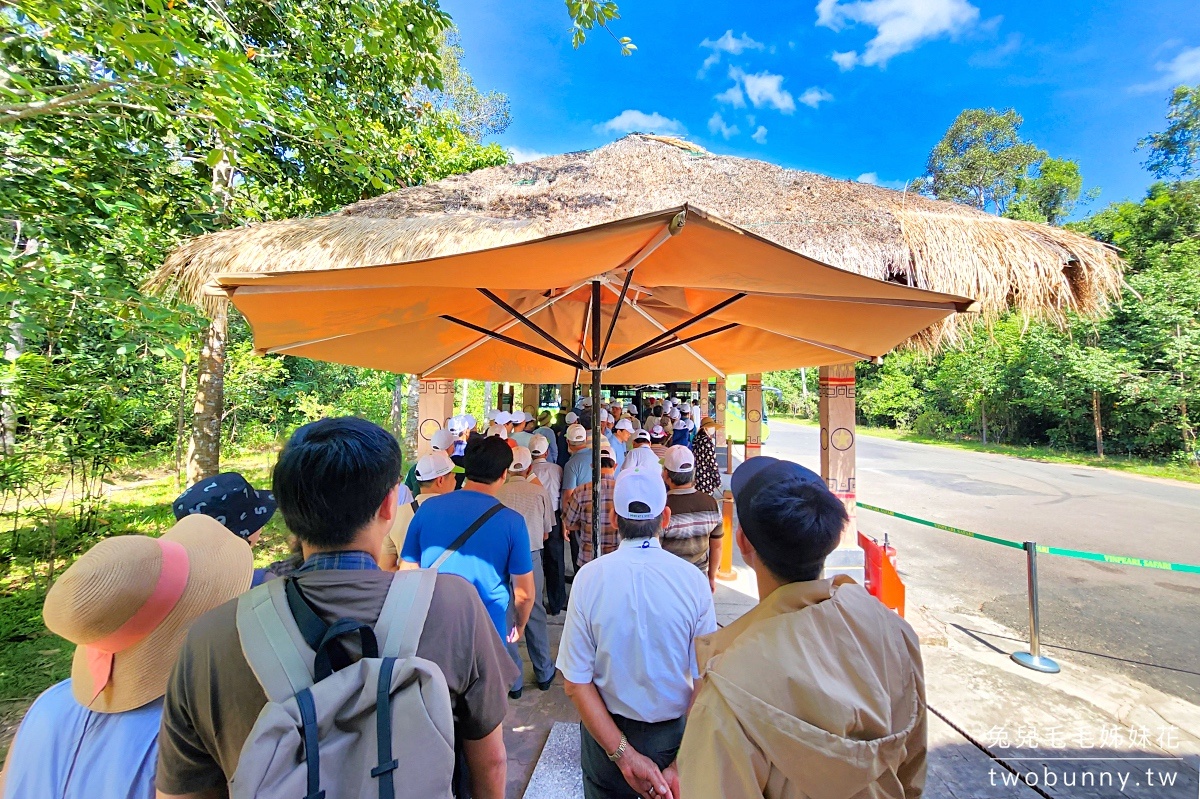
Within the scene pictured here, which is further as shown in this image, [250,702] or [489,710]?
[489,710]

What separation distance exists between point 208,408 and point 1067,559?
10733 millimetres

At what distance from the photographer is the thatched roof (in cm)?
310

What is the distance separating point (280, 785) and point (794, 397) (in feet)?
132

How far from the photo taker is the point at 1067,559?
6215mm

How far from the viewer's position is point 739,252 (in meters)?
1.70

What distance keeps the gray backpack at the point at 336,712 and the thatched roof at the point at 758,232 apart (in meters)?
2.38

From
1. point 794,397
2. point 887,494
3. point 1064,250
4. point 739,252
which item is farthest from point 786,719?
point 794,397

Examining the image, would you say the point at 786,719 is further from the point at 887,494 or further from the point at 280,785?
the point at 887,494

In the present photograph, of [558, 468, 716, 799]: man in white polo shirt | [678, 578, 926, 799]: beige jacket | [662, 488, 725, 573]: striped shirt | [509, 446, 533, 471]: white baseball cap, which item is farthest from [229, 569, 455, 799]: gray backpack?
[509, 446, 533, 471]: white baseball cap

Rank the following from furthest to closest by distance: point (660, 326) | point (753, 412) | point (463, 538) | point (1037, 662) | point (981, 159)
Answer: point (981, 159), point (753, 412), point (660, 326), point (1037, 662), point (463, 538)

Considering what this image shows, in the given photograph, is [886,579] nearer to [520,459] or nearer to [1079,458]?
[520,459]

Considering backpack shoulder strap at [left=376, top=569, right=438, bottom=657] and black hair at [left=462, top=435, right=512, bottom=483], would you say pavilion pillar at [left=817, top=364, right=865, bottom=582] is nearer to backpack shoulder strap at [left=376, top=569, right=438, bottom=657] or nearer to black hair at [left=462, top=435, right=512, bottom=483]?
black hair at [left=462, top=435, right=512, bottom=483]

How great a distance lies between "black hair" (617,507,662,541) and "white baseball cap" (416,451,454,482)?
151 centimetres

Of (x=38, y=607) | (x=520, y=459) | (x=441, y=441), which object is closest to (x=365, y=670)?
(x=520, y=459)
